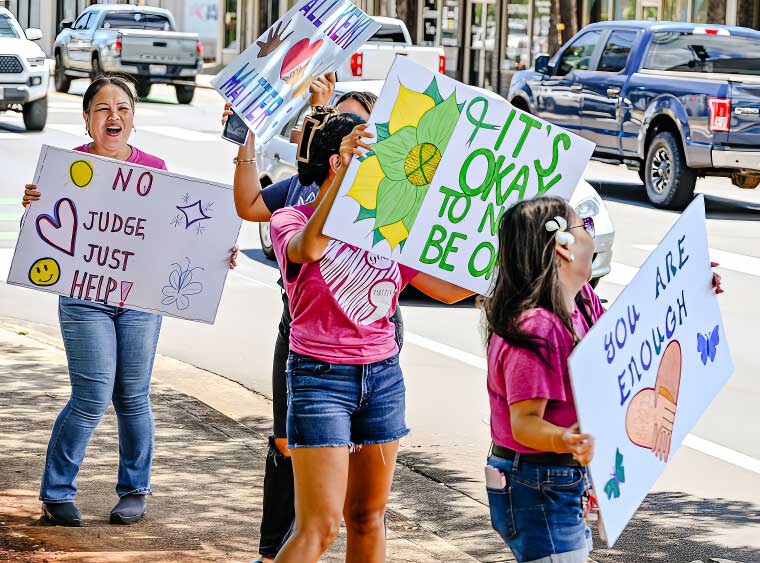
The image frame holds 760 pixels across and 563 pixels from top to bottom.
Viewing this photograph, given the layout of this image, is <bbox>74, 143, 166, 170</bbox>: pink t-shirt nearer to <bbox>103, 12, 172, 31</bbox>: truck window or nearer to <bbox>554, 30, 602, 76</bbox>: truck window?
<bbox>554, 30, 602, 76</bbox>: truck window

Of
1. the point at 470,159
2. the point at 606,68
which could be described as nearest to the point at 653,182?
the point at 606,68

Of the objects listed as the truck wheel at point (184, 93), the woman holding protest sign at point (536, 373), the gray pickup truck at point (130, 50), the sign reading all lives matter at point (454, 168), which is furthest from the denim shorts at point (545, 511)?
the truck wheel at point (184, 93)

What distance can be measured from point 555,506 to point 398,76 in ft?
4.57

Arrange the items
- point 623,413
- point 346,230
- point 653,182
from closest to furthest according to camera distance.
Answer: point 623,413 → point 346,230 → point 653,182

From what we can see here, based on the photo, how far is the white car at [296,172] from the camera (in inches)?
Result: 458

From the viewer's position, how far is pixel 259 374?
9.27 m

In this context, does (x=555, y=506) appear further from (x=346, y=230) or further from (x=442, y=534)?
(x=442, y=534)

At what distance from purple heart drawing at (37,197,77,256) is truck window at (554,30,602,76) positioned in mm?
14748

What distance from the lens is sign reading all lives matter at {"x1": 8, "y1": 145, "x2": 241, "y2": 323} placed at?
5871mm

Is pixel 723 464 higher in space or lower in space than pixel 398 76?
lower

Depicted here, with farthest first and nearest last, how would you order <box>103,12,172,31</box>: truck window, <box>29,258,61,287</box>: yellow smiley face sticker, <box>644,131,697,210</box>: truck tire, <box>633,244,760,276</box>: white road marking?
<box>103,12,172,31</box>: truck window → <box>644,131,697,210</box>: truck tire → <box>633,244,760,276</box>: white road marking → <box>29,258,61,287</box>: yellow smiley face sticker

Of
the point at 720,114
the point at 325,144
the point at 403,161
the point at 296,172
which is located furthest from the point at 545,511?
the point at 720,114

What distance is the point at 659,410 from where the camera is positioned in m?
3.92

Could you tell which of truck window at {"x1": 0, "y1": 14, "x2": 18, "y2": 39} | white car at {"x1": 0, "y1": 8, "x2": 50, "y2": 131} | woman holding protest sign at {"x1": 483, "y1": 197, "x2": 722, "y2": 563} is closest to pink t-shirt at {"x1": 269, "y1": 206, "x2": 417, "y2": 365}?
woman holding protest sign at {"x1": 483, "y1": 197, "x2": 722, "y2": 563}
